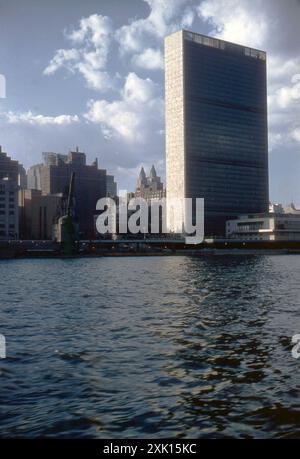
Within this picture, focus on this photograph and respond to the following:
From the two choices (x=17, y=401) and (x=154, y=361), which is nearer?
(x=17, y=401)

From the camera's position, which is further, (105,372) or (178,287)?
(178,287)

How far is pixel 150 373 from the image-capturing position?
85.8 feet

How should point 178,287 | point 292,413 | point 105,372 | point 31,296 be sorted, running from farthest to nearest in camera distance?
point 178,287
point 31,296
point 105,372
point 292,413

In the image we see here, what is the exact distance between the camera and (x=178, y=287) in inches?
3061

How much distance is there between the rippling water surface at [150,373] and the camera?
19.3 metres

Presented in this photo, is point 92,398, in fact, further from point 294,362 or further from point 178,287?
point 178,287

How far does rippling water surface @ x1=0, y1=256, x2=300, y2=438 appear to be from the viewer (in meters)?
19.3

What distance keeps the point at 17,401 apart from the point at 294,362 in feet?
47.2
